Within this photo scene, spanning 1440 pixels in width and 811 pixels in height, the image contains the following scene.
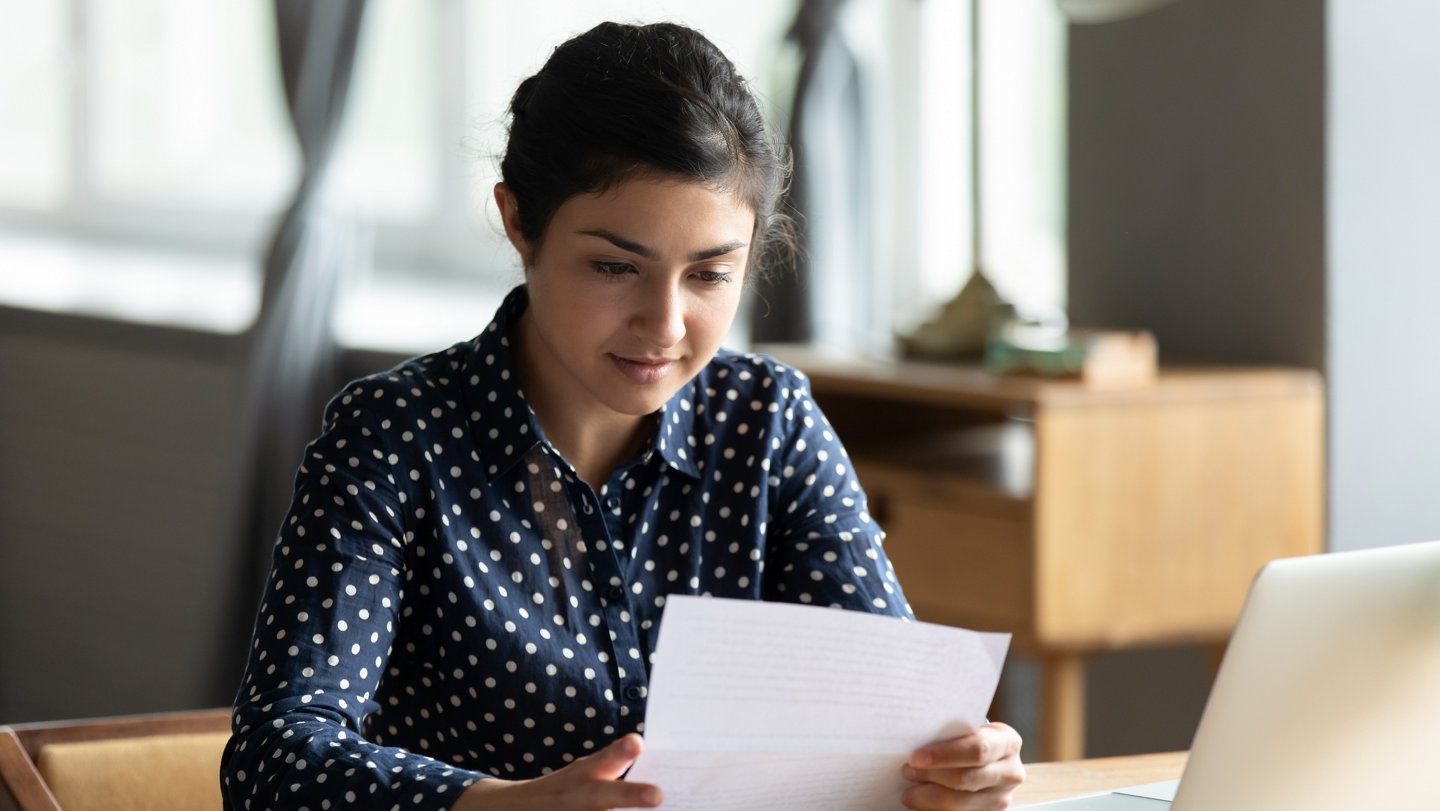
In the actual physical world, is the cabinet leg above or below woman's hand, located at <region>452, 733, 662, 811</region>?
below

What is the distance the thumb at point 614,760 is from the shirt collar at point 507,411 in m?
0.42

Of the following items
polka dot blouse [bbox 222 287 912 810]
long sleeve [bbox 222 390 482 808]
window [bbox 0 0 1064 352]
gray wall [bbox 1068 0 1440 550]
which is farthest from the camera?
window [bbox 0 0 1064 352]

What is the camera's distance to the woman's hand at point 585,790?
Answer: 105 cm

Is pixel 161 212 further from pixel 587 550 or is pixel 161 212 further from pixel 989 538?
pixel 587 550

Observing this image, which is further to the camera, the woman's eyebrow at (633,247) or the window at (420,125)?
the window at (420,125)

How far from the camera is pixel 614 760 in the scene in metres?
1.06

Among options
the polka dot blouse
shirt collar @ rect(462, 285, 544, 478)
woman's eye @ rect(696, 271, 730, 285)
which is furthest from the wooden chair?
woman's eye @ rect(696, 271, 730, 285)

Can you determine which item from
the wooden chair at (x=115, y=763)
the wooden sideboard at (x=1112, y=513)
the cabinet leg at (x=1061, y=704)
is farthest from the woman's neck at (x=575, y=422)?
the cabinet leg at (x=1061, y=704)

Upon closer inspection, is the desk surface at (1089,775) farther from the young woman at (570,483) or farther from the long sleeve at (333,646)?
the long sleeve at (333,646)

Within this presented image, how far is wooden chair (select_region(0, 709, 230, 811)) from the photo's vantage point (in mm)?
1457

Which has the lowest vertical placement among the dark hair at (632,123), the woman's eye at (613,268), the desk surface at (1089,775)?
the desk surface at (1089,775)

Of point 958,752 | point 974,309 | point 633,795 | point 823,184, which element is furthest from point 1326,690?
point 823,184

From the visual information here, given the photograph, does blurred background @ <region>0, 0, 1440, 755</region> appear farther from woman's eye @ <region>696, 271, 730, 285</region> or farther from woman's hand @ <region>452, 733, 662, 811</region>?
woman's hand @ <region>452, 733, 662, 811</region>

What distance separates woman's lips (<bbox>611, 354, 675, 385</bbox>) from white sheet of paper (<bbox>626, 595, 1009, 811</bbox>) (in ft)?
1.19
